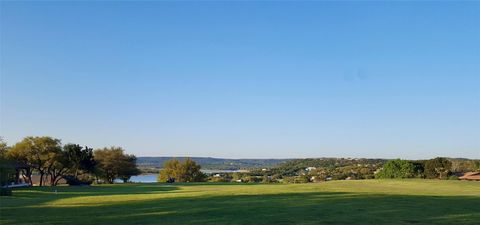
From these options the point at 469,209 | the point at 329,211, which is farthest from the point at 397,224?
the point at 469,209

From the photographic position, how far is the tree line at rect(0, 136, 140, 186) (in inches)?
2694

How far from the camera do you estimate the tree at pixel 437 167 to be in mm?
64688

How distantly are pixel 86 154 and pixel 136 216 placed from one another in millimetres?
60877

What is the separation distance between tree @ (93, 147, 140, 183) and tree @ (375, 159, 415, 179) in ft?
140

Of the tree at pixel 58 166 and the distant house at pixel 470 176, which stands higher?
the tree at pixel 58 166

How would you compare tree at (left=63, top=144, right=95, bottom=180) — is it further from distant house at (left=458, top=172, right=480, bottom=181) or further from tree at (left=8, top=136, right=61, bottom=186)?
distant house at (left=458, top=172, right=480, bottom=181)

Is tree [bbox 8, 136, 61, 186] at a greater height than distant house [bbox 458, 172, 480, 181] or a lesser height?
greater

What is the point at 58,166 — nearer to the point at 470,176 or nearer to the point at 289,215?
the point at 470,176

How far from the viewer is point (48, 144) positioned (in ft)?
229

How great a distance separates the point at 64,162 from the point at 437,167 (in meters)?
52.2

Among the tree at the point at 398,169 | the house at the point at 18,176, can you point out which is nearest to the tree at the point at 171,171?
the house at the point at 18,176

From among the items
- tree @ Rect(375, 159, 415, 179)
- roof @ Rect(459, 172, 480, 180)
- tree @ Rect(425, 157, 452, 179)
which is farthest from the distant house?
tree @ Rect(375, 159, 415, 179)

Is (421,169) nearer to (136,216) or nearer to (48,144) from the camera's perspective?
(48,144)

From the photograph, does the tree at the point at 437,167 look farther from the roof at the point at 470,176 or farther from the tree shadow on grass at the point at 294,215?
the tree shadow on grass at the point at 294,215
